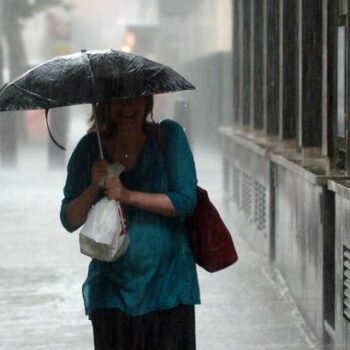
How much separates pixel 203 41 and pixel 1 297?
93.2 feet

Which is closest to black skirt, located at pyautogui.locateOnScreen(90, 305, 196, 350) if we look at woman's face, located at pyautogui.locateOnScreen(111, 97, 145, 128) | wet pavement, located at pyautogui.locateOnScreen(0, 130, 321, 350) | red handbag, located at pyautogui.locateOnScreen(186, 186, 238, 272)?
red handbag, located at pyautogui.locateOnScreen(186, 186, 238, 272)

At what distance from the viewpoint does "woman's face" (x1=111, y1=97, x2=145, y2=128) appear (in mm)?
4906

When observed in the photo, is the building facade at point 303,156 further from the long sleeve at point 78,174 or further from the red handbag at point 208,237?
the long sleeve at point 78,174

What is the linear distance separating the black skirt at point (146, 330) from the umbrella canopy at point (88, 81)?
2.50 ft

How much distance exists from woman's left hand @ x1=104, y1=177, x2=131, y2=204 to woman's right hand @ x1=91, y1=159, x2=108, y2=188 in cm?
2

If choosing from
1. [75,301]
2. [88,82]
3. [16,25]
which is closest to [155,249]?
[88,82]

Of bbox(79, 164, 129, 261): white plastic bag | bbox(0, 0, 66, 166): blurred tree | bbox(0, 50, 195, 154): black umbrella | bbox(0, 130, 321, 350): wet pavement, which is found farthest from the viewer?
bbox(0, 0, 66, 166): blurred tree

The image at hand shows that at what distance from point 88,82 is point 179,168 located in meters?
0.45

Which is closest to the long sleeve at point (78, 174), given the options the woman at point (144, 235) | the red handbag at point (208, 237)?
the woman at point (144, 235)

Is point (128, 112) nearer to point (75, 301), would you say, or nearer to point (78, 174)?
point (78, 174)

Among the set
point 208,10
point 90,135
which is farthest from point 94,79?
point 208,10

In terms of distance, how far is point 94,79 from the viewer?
489cm

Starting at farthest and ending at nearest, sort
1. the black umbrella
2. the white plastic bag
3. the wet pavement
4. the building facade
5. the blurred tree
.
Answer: the blurred tree → the wet pavement → the building facade → the black umbrella → the white plastic bag

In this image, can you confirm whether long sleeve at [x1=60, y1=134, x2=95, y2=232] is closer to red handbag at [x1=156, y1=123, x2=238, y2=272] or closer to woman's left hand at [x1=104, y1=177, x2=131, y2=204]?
woman's left hand at [x1=104, y1=177, x2=131, y2=204]
